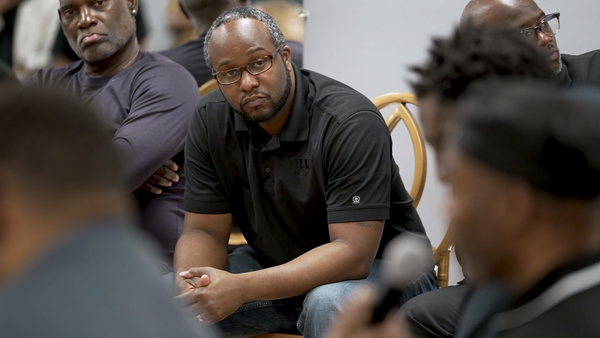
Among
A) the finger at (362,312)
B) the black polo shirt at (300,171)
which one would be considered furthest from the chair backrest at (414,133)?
the finger at (362,312)

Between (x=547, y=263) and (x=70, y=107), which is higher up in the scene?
(x=70, y=107)

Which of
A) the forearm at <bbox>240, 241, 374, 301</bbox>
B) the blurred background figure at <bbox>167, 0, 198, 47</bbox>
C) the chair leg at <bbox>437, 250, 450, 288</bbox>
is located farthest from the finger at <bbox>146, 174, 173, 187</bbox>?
the blurred background figure at <bbox>167, 0, 198, 47</bbox>

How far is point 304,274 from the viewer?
5.46ft

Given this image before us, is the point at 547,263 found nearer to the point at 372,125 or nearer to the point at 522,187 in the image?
the point at 522,187

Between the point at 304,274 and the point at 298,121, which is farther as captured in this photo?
the point at 298,121

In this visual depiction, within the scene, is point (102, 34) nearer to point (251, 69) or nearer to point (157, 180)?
point (157, 180)

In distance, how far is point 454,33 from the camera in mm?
1179

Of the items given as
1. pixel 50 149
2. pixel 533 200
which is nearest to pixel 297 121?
pixel 533 200

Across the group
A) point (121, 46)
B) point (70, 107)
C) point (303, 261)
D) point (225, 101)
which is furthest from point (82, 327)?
point (121, 46)

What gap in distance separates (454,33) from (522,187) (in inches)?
21.0

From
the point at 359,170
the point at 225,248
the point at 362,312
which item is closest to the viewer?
the point at 362,312

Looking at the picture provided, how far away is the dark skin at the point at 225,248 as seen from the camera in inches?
64.4

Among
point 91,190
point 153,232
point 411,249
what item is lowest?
point 153,232

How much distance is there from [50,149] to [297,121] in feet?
4.28
